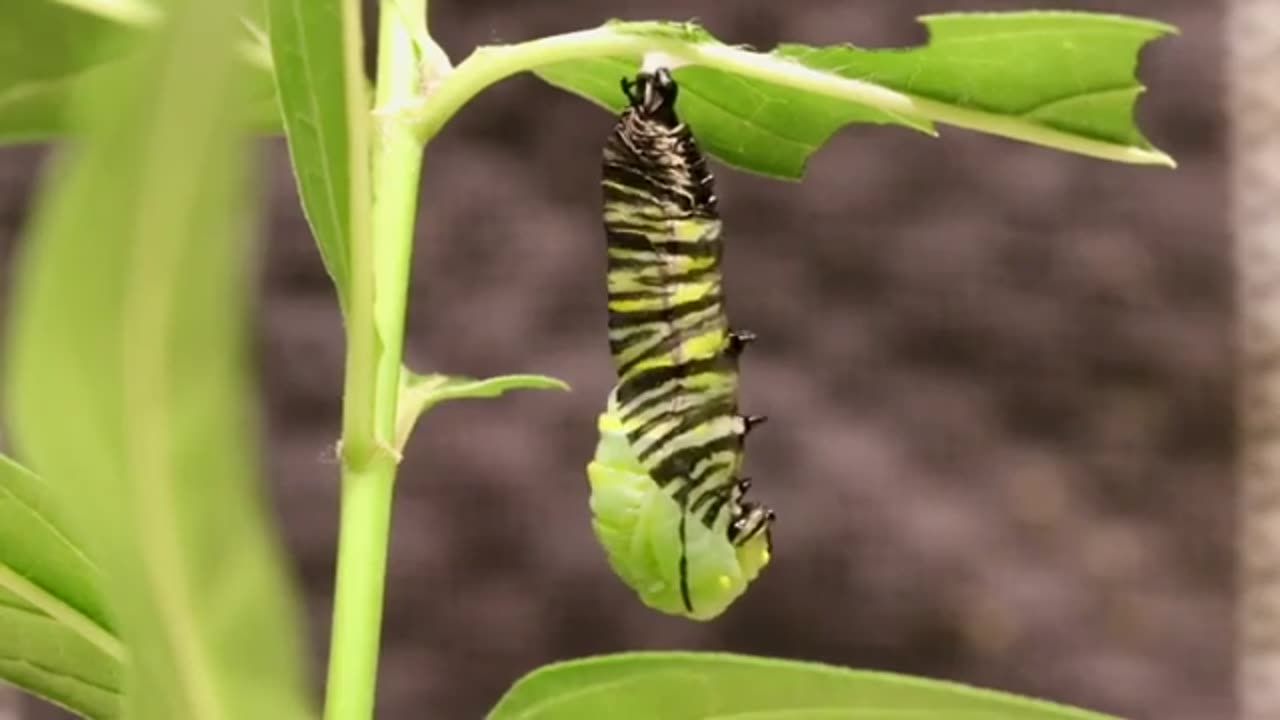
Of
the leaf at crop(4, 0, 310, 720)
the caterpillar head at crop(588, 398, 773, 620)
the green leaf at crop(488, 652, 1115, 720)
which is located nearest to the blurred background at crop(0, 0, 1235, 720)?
the caterpillar head at crop(588, 398, 773, 620)

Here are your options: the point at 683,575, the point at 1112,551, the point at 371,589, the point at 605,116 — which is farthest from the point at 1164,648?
the point at 371,589

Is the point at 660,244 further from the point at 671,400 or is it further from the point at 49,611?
the point at 49,611

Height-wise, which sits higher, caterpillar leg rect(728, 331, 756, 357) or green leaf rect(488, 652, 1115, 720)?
caterpillar leg rect(728, 331, 756, 357)

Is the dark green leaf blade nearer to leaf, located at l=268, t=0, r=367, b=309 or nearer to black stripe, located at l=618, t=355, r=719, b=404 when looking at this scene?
leaf, located at l=268, t=0, r=367, b=309

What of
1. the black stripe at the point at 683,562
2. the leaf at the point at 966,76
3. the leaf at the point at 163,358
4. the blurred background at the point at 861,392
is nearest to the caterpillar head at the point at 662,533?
the black stripe at the point at 683,562

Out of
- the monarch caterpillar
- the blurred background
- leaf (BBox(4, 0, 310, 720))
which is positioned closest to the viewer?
leaf (BBox(4, 0, 310, 720))

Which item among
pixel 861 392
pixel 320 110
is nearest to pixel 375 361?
pixel 320 110

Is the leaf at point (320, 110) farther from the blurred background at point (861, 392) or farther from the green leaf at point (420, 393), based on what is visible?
the blurred background at point (861, 392)
